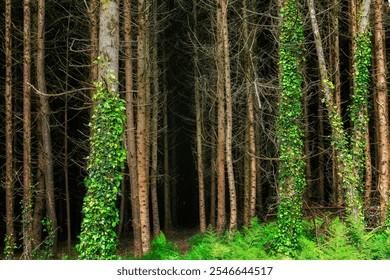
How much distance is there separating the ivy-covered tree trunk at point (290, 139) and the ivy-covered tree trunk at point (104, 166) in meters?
4.00

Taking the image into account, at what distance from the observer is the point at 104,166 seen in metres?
8.19

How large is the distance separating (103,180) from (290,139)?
455 cm

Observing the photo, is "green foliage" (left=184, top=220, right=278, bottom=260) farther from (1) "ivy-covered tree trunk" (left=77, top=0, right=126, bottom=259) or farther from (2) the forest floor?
(2) the forest floor

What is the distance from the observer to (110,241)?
26.8 feet

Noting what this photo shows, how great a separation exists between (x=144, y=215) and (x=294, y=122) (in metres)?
5.46

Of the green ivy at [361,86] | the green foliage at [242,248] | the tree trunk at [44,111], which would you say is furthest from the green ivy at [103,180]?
the green ivy at [361,86]

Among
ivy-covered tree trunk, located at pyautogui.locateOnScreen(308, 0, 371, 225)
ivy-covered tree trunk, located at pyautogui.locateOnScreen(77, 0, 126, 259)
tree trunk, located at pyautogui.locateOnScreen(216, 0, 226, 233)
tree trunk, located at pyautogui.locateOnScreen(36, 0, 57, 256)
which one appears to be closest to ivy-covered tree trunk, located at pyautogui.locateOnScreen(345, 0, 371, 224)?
ivy-covered tree trunk, located at pyautogui.locateOnScreen(308, 0, 371, 225)

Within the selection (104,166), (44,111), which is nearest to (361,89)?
(104,166)

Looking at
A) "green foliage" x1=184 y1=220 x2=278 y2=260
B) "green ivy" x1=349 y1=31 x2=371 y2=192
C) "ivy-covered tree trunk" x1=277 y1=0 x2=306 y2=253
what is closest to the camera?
"green foliage" x1=184 y1=220 x2=278 y2=260

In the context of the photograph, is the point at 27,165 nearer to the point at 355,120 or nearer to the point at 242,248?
the point at 242,248

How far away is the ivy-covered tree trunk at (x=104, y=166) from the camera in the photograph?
811 centimetres

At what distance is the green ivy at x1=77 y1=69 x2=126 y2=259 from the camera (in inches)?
319

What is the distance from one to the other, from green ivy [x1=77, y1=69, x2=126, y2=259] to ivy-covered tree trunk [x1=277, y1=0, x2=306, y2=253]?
4027 millimetres
